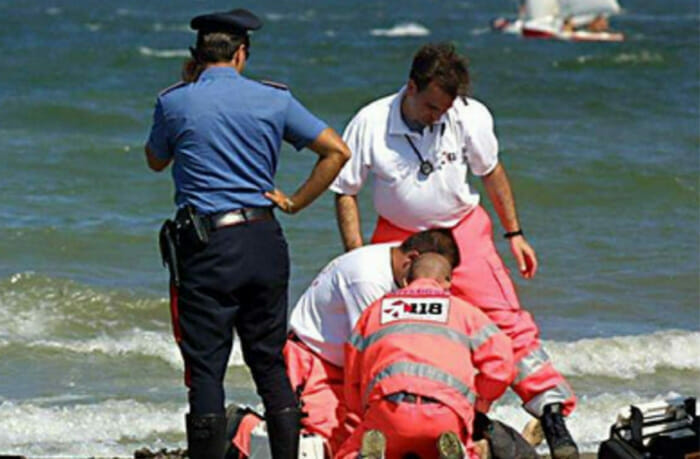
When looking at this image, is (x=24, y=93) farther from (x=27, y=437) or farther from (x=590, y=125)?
(x=27, y=437)

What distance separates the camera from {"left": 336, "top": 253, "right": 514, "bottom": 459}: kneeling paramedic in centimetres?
558

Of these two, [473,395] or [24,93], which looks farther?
[24,93]

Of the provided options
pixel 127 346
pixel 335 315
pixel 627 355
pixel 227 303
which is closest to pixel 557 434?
pixel 335 315

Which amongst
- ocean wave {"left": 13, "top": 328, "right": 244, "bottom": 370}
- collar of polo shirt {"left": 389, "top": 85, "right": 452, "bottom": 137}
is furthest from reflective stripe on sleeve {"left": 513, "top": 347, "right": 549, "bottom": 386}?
ocean wave {"left": 13, "top": 328, "right": 244, "bottom": 370}

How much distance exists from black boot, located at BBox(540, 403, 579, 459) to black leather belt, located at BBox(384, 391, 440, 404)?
0.76 m

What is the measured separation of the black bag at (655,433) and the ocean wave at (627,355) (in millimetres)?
3530

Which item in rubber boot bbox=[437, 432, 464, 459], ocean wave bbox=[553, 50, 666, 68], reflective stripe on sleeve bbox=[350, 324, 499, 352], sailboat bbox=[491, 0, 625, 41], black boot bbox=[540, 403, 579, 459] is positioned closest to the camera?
rubber boot bbox=[437, 432, 464, 459]

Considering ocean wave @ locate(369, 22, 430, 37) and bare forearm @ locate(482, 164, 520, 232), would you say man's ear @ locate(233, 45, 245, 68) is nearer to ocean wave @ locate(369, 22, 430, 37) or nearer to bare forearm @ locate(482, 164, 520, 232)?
bare forearm @ locate(482, 164, 520, 232)

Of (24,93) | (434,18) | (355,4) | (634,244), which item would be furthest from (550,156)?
(355,4)

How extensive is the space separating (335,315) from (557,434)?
2.99ft

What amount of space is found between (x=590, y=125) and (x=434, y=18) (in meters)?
46.8

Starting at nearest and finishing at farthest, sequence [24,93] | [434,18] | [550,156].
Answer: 1. [550,156]
2. [24,93]
3. [434,18]

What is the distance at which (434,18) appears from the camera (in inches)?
2721

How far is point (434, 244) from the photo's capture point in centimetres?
598
